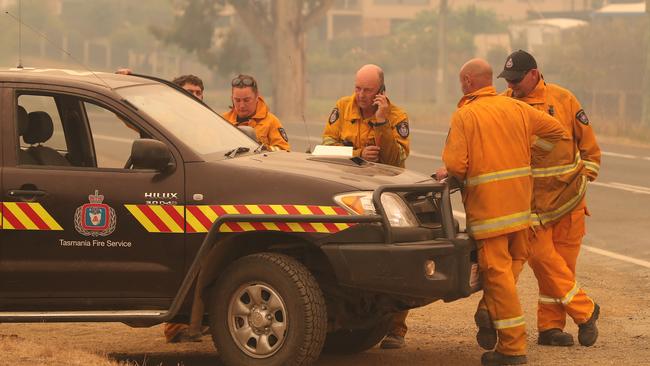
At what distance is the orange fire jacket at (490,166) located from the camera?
8.49m

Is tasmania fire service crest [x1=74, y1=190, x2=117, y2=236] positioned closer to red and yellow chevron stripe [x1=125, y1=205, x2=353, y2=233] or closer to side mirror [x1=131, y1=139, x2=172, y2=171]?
red and yellow chevron stripe [x1=125, y1=205, x2=353, y2=233]

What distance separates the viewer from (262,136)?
33.6 feet

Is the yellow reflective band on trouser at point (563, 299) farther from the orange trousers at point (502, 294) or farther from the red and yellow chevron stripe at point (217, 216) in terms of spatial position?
the red and yellow chevron stripe at point (217, 216)

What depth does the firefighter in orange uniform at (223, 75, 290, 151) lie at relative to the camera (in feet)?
33.5

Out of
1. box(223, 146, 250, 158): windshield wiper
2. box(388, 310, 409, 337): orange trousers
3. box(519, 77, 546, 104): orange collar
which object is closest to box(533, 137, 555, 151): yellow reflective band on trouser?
box(519, 77, 546, 104): orange collar

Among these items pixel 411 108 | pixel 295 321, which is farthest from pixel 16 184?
pixel 411 108

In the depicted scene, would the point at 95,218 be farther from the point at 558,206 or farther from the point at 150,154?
the point at 558,206

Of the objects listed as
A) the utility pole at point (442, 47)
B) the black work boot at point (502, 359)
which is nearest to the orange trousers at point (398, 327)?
the black work boot at point (502, 359)

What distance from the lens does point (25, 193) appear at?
7977mm

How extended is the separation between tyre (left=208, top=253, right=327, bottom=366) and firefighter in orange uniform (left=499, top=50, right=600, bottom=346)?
6.97 feet

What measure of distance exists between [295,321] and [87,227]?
124cm

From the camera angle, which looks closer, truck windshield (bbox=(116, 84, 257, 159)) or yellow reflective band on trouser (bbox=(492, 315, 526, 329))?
truck windshield (bbox=(116, 84, 257, 159))

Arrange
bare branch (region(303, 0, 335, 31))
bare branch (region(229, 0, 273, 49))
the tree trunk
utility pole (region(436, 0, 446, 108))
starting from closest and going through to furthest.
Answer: the tree trunk, bare branch (region(229, 0, 273, 49)), bare branch (region(303, 0, 335, 31)), utility pole (region(436, 0, 446, 108))

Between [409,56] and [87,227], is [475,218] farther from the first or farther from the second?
[409,56]
